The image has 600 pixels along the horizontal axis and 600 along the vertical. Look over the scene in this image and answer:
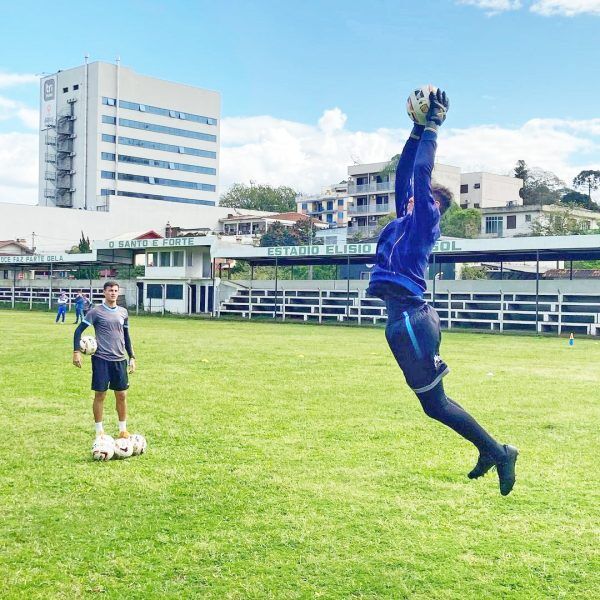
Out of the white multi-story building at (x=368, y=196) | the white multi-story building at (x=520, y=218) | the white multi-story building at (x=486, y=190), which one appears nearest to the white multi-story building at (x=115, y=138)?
the white multi-story building at (x=368, y=196)

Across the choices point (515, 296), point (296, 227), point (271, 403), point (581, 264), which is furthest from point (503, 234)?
point (271, 403)

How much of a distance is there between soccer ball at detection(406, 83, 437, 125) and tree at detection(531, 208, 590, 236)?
64163 mm

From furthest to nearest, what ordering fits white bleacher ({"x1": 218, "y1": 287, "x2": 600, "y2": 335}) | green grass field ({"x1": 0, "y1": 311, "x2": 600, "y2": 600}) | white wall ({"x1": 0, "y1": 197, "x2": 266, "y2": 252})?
white wall ({"x1": 0, "y1": 197, "x2": 266, "y2": 252})
white bleacher ({"x1": 218, "y1": 287, "x2": 600, "y2": 335})
green grass field ({"x1": 0, "y1": 311, "x2": 600, "y2": 600})

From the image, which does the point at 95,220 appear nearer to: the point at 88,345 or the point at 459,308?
the point at 459,308

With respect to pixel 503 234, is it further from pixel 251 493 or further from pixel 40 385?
pixel 251 493

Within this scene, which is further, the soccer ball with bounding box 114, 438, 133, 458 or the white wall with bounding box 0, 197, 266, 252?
the white wall with bounding box 0, 197, 266, 252

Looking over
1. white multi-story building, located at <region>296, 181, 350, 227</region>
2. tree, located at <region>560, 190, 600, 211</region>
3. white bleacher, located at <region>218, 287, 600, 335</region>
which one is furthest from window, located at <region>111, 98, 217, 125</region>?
white bleacher, located at <region>218, 287, 600, 335</region>

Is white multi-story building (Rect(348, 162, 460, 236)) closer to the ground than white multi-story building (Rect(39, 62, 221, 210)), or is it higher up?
closer to the ground

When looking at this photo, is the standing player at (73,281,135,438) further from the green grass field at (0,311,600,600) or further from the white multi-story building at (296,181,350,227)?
the white multi-story building at (296,181,350,227)

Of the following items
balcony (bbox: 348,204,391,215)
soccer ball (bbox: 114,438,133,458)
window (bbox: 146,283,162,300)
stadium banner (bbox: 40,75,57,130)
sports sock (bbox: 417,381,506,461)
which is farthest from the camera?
stadium banner (bbox: 40,75,57,130)

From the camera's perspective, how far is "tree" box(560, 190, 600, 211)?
8825 cm

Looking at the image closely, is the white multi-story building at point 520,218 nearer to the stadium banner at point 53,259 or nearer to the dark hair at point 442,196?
the stadium banner at point 53,259

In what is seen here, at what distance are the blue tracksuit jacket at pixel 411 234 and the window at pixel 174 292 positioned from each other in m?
49.9

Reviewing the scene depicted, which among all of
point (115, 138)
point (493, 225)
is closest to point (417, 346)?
point (493, 225)
